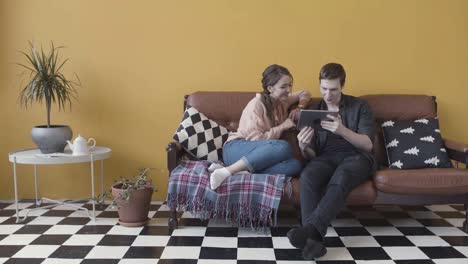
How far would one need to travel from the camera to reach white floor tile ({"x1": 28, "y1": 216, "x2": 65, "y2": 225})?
298 centimetres

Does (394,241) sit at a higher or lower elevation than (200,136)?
lower

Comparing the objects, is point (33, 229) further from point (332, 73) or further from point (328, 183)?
point (332, 73)

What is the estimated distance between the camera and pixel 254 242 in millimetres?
2627

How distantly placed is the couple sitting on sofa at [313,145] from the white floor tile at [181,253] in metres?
0.40

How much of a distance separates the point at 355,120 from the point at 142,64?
1.74 meters

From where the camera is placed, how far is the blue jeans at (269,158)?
2.79 m

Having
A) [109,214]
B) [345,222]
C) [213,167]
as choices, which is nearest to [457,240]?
[345,222]

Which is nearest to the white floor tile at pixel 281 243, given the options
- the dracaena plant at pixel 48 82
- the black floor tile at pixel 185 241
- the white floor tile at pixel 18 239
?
the black floor tile at pixel 185 241

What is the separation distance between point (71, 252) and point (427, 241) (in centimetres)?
210

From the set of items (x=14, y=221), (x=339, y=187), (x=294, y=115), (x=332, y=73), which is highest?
(x=332, y=73)

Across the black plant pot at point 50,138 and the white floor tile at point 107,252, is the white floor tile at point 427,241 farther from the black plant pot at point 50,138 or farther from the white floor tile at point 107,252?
the black plant pot at point 50,138

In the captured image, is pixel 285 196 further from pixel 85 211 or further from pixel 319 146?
pixel 85 211

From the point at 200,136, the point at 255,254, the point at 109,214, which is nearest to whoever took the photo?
the point at 255,254

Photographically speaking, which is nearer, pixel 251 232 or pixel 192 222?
pixel 251 232
